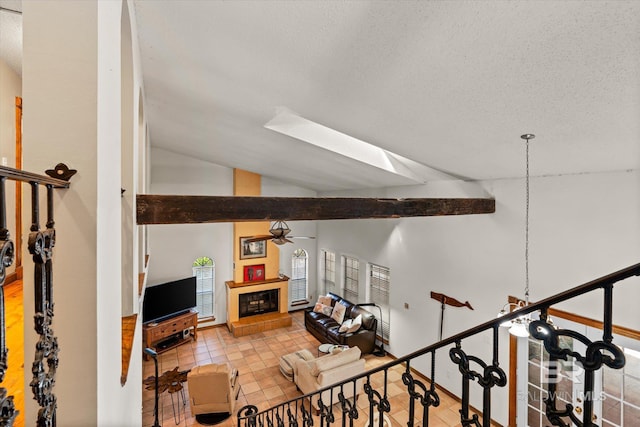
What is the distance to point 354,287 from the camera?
800 cm

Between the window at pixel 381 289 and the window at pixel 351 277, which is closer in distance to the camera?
the window at pixel 381 289

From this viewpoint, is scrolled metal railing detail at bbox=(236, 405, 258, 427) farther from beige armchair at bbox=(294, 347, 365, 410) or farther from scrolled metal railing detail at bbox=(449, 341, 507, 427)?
scrolled metal railing detail at bbox=(449, 341, 507, 427)

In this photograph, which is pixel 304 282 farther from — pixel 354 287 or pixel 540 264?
pixel 540 264

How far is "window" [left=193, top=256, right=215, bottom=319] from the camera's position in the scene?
7.87m

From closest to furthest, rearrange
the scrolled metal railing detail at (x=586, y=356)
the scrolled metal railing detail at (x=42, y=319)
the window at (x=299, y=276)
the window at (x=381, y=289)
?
the scrolled metal railing detail at (x=42, y=319)
the scrolled metal railing detail at (x=586, y=356)
the window at (x=381, y=289)
the window at (x=299, y=276)

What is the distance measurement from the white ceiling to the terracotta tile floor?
3.93 meters

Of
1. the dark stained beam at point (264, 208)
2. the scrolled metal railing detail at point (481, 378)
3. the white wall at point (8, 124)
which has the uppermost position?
the white wall at point (8, 124)

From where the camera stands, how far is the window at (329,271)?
874 cm

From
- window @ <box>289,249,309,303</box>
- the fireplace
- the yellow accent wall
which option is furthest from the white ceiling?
window @ <box>289,249,309,303</box>

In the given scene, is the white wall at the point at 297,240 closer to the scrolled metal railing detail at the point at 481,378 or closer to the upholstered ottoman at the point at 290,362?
the upholstered ottoman at the point at 290,362

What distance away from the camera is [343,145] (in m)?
4.52

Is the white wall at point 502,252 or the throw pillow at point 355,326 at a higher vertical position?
the white wall at point 502,252

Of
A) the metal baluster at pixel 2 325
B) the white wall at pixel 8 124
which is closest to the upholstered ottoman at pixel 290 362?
the white wall at pixel 8 124

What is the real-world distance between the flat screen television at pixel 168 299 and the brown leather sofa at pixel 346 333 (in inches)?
112
